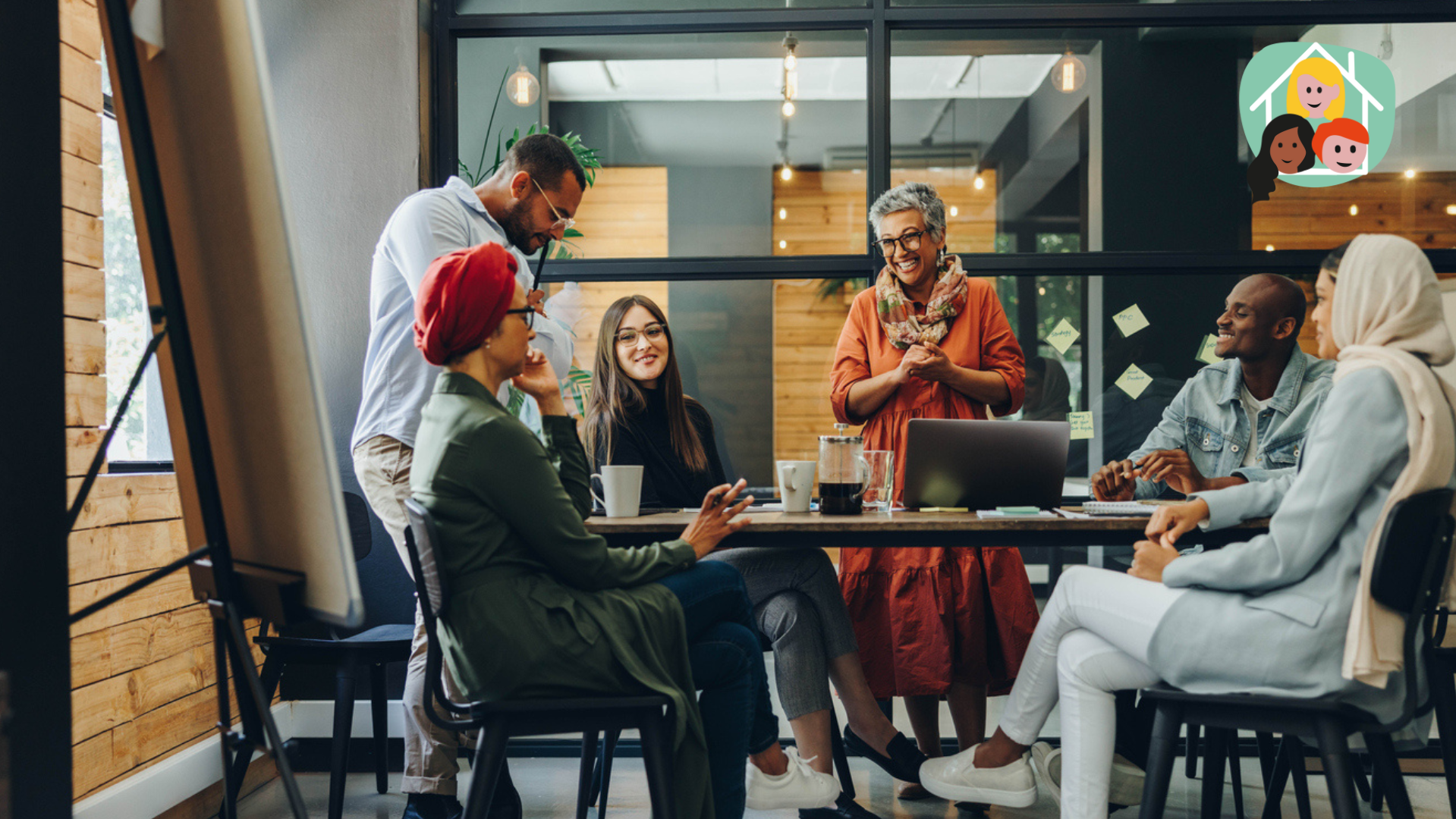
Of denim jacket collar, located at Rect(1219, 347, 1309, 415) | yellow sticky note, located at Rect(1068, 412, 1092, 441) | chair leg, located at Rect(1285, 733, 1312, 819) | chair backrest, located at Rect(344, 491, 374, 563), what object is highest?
denim jacket collar, located at Rect(1219, 347, 1309, 415)

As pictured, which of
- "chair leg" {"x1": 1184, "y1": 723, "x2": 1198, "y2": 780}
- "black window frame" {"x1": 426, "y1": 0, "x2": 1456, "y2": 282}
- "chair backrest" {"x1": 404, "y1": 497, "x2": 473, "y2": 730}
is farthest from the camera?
"black window frame" {"x1": 426, "y1": 0, "x2": 1456, "y2": 282}

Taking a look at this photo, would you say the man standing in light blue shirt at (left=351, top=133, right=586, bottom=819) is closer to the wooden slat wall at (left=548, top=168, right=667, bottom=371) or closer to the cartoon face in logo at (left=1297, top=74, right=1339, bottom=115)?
the wooden slat wall at (left=548, top=168, right=667, bottom=371)

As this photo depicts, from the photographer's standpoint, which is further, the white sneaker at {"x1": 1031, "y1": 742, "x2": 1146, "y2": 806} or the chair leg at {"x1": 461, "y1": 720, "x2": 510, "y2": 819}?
the white sneaker at {"x1": 1031, "y1": 742, "x2": 1146, "y2": 806}

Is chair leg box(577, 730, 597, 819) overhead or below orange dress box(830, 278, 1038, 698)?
below

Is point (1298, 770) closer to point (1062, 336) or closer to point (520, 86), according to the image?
point (1062, 336)

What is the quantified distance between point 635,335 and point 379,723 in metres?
1.26

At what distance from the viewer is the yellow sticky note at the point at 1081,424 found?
3.34m

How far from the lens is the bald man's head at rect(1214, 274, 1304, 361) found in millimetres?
2398

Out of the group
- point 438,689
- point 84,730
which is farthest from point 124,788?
point 438,689

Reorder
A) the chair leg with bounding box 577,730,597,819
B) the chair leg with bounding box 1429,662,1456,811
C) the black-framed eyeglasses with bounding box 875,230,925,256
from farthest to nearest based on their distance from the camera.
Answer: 1. the black-framed eyeglasses with bounding box 875,230,925,256
2. the chair leg with bounding box 577,730,597,819
3. the chair leg with bounding box 1429,662,1456,811

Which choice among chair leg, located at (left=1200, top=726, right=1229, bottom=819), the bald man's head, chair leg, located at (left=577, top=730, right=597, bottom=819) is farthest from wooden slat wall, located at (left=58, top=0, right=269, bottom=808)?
the bald man's head

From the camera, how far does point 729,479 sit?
3.39 metres

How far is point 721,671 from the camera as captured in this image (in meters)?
1.69

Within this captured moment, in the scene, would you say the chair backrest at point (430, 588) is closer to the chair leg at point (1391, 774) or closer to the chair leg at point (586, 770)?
the chair leg at point (586, 770)
